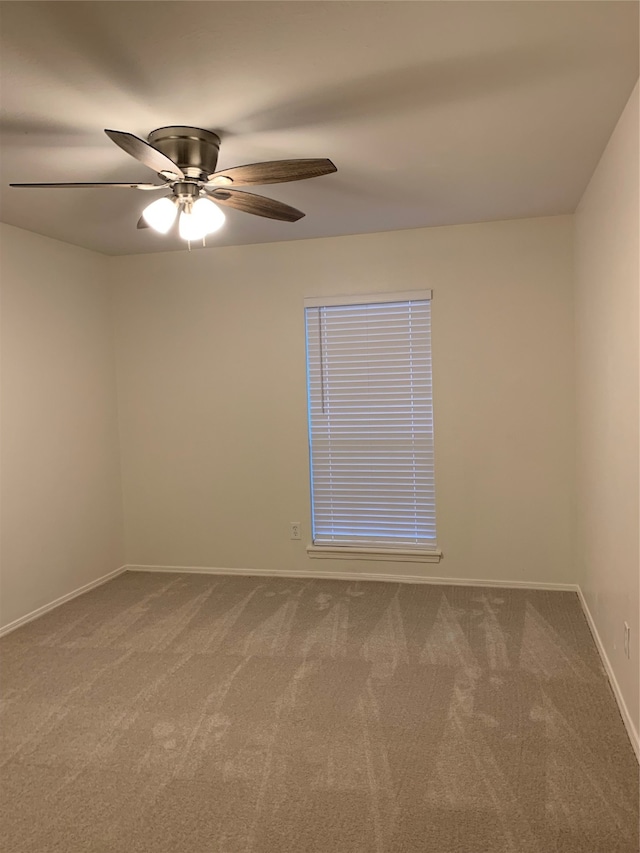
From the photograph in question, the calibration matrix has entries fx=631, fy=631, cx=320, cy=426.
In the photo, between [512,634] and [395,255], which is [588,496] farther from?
[395,255]

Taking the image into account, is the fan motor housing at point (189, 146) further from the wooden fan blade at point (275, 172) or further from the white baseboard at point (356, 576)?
the white baseboard at point (356, 576)

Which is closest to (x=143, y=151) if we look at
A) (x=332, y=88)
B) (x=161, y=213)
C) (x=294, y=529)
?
(x=161, y=213)

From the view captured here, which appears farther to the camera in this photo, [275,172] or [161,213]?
[161,213]

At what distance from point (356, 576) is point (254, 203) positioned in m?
2.80

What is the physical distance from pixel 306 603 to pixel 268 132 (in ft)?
9.31

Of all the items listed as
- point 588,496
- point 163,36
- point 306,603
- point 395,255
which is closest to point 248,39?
point 163,36

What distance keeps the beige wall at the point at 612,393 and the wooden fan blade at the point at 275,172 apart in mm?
1152

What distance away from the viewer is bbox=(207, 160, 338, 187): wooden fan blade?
2.35m

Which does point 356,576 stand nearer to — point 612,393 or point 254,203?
point 612,393

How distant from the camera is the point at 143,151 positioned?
217cm

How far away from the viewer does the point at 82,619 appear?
4000 millimetres

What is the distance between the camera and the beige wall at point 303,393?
165 inches

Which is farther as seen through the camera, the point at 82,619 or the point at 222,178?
the point at 82,619

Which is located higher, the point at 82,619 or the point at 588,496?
the point at 588,496
